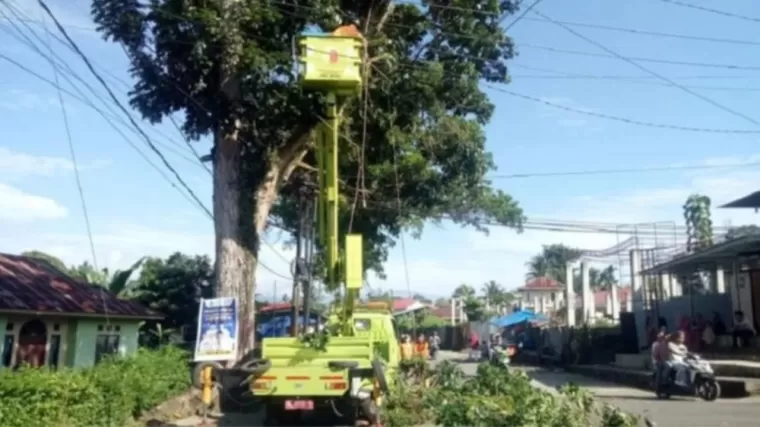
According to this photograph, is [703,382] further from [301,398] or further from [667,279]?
[667,279]

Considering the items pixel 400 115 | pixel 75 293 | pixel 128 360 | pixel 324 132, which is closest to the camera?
pixel 324 132

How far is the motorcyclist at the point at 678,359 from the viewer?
17250 mm

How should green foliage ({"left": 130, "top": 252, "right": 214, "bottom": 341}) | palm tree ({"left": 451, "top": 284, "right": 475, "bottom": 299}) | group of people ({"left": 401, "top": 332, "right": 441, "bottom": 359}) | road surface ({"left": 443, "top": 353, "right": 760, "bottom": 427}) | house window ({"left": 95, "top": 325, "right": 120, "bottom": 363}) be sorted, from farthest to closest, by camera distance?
palm tree ({"left": 451, "top": 284, "right": 475, "bottom": 299}), green foliage ({"left": 130, "top": 252, "right": 214, "bottom": 341}), house window ({"left": 95, "top": 325, "right": 120, "bottom": 363}), group of people ({"left": 401, "top": 332, "right": 441, "bottom": 359}), road surface ({"left": 443, "top": 353, "right": 760, "bottom": 427})

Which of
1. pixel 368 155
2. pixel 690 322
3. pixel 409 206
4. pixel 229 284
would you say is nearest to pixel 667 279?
pixel 690 322

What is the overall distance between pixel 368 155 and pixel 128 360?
8.22 meters

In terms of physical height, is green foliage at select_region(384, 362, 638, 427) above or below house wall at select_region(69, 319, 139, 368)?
below

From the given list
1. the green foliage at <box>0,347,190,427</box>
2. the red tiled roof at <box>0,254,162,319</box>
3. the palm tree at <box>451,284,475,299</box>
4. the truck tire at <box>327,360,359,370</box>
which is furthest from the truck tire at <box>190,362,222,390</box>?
the palm tree at <box>451,284,475,299</box>

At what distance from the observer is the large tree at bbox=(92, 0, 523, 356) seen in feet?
53.3

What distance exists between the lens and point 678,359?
1748cm

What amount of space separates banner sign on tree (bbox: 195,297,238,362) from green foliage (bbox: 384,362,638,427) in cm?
323

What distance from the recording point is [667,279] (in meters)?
33.6

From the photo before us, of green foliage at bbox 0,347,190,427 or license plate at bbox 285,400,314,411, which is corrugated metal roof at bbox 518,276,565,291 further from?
license plate at bbox 285,400,314,411

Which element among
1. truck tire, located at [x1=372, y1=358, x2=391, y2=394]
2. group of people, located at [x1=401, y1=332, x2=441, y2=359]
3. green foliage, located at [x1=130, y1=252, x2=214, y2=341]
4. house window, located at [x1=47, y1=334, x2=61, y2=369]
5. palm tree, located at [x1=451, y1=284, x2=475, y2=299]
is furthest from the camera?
palm tree, located at [x1=451, y1=284, x2=475, y2=299]

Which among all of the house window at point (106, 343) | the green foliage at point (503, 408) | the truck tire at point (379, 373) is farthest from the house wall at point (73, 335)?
the truck tire at point (379, 373)
